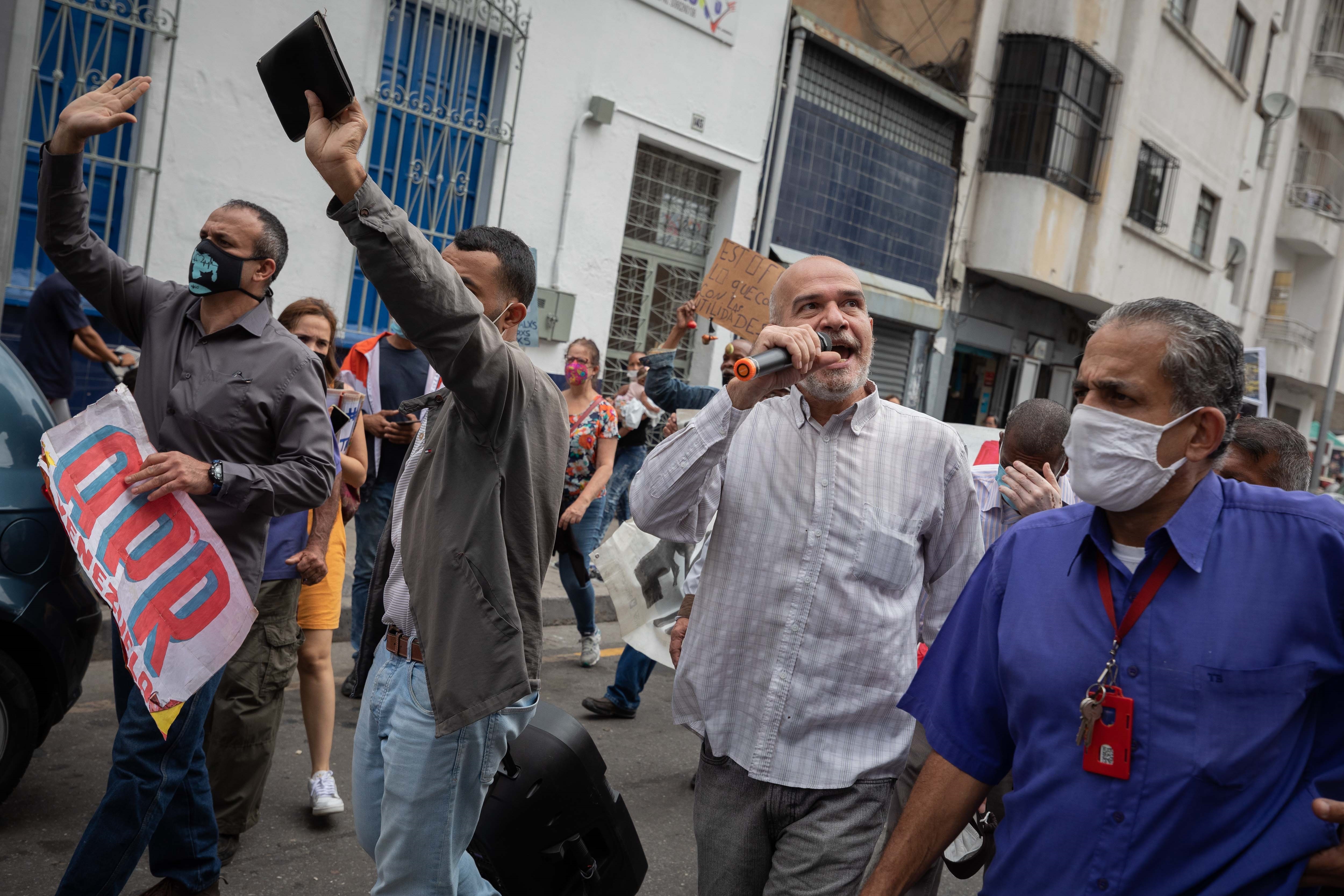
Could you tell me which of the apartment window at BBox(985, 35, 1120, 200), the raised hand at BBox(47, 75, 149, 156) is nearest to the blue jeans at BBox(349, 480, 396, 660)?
the raised hand at BBox(47, 75, 149, 156)

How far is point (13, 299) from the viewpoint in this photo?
24.6 feet

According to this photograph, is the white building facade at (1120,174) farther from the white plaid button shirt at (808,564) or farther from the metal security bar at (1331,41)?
the white plaid button shirt at (808,564)

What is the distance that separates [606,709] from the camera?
5.72m

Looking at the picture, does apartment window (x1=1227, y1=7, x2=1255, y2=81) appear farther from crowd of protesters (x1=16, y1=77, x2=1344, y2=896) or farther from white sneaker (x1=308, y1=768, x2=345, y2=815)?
white sneaker (x1=308, y1=768, x2=345, y2=815)

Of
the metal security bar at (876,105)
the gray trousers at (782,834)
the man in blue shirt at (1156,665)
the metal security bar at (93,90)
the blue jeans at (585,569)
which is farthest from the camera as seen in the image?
the metal security bar at (876,105)

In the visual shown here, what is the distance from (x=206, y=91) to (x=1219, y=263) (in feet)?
68.9

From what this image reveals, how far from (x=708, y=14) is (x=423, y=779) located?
35.0ft

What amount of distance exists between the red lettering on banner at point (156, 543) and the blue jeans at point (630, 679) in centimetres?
282

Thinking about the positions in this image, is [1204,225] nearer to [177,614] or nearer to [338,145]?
[177,614]

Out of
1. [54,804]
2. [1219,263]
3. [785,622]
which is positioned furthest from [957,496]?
[1219,263]

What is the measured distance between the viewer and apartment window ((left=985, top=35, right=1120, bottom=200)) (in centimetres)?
1647

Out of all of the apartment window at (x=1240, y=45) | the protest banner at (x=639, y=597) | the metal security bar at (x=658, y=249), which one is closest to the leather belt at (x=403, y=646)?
the protest banner at (x=639, y=597)

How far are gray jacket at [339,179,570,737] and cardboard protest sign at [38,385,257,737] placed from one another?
89 centimetres

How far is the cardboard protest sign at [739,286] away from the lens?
6.23m
